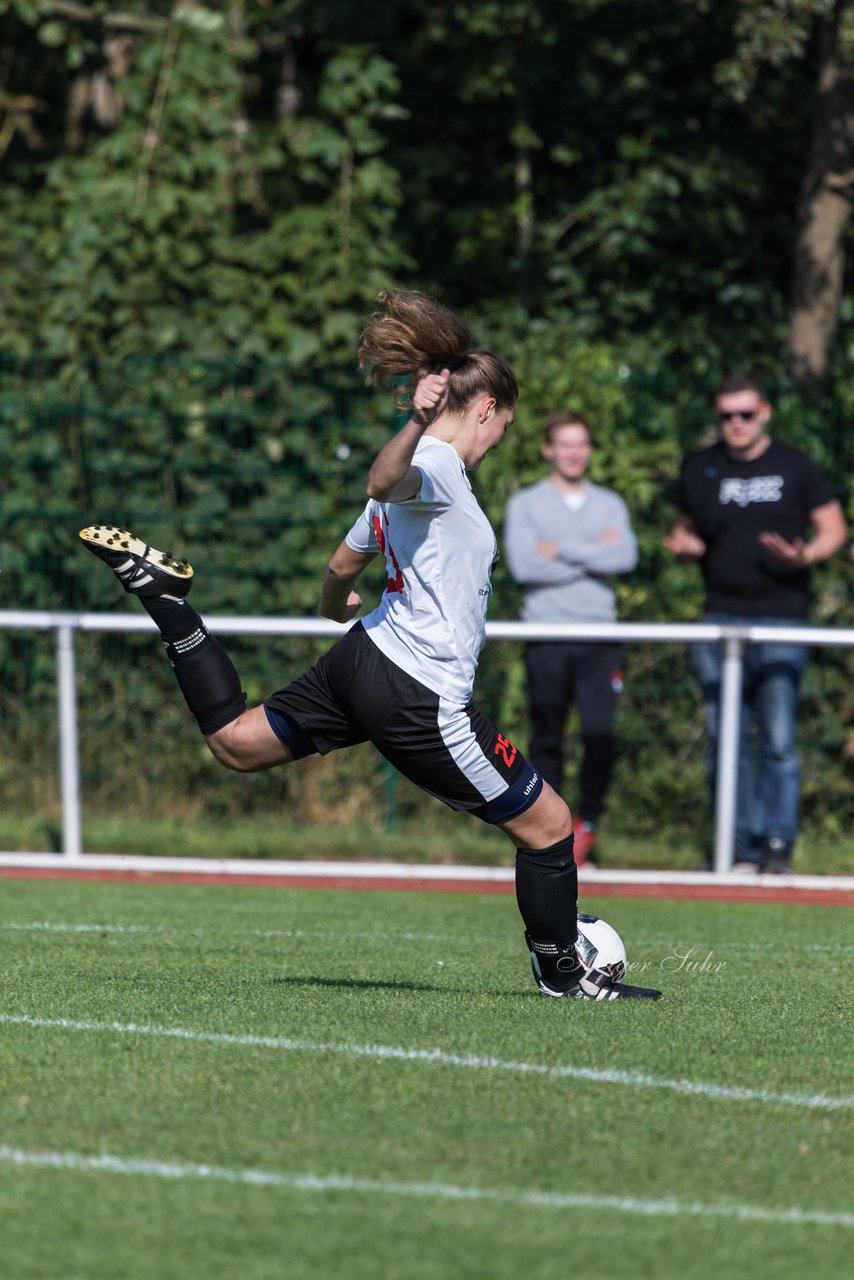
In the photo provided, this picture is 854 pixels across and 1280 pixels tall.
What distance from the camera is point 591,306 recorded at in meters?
14.7

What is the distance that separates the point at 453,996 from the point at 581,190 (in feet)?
35.7

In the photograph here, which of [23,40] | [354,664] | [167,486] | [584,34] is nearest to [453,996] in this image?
[354,664]

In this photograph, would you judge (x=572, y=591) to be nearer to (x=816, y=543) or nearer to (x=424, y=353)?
(x=816, y=543)

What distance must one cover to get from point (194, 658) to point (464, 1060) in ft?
5.56

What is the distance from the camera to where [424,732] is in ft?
18.1

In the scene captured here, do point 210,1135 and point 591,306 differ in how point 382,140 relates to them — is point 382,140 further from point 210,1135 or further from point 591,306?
point 210,1135

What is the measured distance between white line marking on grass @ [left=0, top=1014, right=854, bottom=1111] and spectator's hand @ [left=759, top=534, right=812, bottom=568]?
5.10 m

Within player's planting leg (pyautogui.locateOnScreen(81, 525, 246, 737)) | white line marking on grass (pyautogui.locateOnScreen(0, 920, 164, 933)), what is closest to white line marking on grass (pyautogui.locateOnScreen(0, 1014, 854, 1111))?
player's planting leg (pyautogui.locateOnScreen(81, 525, 246, 737))

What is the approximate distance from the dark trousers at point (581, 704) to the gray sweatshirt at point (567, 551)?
0.21 metres

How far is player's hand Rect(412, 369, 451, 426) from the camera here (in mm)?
4973

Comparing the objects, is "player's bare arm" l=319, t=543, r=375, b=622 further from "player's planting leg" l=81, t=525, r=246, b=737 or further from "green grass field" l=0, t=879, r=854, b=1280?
"green grass field" l=0, t=879, r=854, b=1280

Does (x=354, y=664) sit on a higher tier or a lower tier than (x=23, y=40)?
lower

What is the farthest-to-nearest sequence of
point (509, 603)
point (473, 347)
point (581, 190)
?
point (581, 190) < point (509, 603) < point (473, 347)

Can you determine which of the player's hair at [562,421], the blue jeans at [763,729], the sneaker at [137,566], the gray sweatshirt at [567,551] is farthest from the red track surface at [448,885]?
the sneaker at [137,566]
